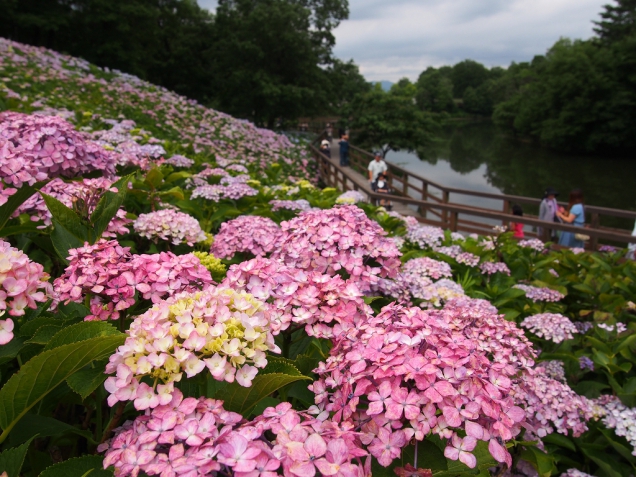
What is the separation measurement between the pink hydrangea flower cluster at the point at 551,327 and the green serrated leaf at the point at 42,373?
80.5 inches

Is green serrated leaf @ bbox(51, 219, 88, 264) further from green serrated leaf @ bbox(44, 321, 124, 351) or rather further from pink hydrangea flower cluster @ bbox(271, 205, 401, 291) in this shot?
pink hydrangea flower cluster @ bbox(271, 205, 401, 291)

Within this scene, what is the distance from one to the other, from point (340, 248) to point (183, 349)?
740 millimetres

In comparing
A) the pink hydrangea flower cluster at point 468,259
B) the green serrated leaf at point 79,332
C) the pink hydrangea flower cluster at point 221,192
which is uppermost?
the pink hydrangea flower cluster at point 221,192

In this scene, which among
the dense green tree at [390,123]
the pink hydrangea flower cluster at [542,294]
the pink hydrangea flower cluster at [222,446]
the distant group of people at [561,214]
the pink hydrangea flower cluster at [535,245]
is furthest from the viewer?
the dense green tree at [390,123]

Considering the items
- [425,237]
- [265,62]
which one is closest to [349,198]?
[425,237]

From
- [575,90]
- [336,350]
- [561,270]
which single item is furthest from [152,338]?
[575,90]

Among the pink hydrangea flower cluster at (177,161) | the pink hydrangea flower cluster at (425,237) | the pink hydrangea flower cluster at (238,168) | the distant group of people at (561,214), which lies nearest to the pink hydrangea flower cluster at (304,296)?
the pink hydrangea flower cluster at (425,237)

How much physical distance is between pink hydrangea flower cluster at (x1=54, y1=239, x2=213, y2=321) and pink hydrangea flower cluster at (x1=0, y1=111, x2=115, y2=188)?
0.66 metres

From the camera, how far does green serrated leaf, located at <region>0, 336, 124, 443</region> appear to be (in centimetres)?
84

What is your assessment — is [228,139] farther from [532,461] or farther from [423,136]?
[423,136]

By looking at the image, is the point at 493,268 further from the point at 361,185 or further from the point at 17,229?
the point at 361,185

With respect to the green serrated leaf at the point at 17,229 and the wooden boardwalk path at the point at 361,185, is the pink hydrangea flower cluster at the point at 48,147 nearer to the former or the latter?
the green serrated leaf at the point at 17,229

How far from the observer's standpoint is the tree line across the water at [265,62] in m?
21.3

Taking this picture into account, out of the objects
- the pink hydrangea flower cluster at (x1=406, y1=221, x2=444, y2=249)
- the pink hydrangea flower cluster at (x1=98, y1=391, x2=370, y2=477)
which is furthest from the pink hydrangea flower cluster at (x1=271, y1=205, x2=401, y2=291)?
the pink hydrangea flower cluster at (x1=406, y1=221, x2=444, y2=249)
